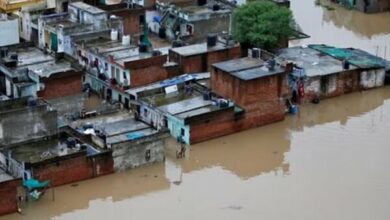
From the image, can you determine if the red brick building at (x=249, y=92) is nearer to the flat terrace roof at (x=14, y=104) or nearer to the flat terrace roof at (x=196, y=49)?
the flat terrace roof at (x=196, y=49)

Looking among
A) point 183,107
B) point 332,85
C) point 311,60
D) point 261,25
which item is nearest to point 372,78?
point 332,85

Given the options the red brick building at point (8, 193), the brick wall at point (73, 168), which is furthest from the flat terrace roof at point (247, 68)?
the red brick building at point (8, 193)

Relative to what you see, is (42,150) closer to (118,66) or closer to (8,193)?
(8,193)

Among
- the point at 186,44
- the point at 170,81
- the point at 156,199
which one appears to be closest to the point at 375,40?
the point at 186,44

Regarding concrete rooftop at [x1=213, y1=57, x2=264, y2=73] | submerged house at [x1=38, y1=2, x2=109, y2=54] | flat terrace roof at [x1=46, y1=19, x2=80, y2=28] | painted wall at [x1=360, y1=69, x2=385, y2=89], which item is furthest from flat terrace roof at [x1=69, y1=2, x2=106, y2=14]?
painted wall at [x1=360, y1=69, x2=385, y2=89]

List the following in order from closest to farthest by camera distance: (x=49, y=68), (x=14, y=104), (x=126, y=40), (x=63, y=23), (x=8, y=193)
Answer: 1. (x=8, y=193)
2. (x=14, y=104)
3. (x=49, y=68)
4. (x=126, y=40)
5. (x=63, y=23)

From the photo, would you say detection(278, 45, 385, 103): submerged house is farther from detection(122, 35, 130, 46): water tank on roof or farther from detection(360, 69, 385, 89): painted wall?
detection(122, 35, 130, 46): water tank on roof

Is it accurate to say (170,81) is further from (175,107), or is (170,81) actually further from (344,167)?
(344,167)
